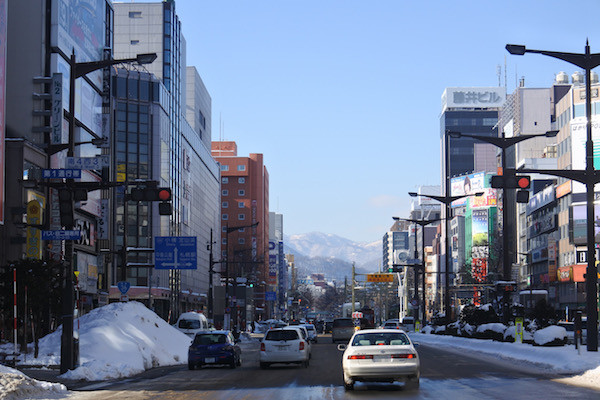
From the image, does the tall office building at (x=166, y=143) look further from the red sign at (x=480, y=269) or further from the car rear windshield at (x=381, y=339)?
the car rear windshield at (x=381, y=339)

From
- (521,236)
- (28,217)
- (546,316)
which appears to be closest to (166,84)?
(521,236)

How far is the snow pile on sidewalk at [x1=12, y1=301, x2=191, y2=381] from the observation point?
1069 inches

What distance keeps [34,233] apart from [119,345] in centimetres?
1918

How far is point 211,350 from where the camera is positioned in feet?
104

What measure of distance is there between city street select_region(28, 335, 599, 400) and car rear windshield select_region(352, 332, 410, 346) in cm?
108

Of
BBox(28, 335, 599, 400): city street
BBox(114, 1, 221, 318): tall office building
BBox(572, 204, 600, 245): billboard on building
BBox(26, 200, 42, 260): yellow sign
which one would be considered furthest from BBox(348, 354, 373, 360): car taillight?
BBox(572, 204, 600, 245): billboard on building

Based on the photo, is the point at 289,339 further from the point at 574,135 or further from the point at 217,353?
the point at 574,135

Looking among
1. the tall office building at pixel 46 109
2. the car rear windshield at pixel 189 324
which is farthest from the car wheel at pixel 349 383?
the car rear windshield at pixel 189 324

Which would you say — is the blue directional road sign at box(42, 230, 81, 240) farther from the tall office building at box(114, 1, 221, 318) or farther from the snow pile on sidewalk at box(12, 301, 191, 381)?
the tall office building at box(114, 1, 221, 318)

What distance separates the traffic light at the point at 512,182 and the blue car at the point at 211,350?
11.2 m

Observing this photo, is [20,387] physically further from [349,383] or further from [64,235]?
[349,383]

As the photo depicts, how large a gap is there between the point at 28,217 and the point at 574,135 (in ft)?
253

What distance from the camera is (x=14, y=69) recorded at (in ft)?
174

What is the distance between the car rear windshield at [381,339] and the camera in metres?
21.2
